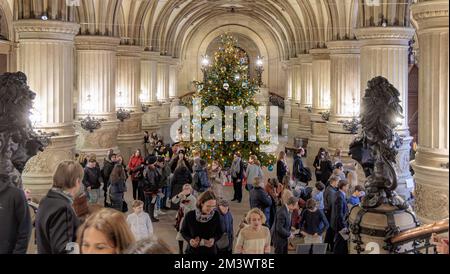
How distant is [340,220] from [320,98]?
1362 centimetres

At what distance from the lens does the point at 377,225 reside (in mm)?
7422

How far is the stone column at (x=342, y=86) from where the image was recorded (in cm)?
1767

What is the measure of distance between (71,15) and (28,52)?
1.34 metres

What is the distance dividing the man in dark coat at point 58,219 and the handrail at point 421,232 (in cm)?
345

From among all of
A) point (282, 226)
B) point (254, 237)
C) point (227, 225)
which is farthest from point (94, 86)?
point (254, 237)

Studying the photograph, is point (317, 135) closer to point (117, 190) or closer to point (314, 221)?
point (117, 190)

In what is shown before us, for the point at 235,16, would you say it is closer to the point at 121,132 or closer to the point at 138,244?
the point at 121,132

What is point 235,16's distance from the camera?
152 ft

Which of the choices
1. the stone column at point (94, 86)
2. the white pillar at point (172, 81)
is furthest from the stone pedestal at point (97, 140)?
the white pillar at point (172, 81)

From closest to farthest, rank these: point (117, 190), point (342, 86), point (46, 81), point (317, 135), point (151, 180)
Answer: point (117, 190) < point (151, 180) < point (46, 81) < point (342, 86) < point (317, 135)

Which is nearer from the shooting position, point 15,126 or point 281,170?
point 15,126

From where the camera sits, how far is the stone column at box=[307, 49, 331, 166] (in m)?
21.6

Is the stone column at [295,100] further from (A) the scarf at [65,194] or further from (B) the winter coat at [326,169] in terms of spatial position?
(A) the scarf at [65,194]
